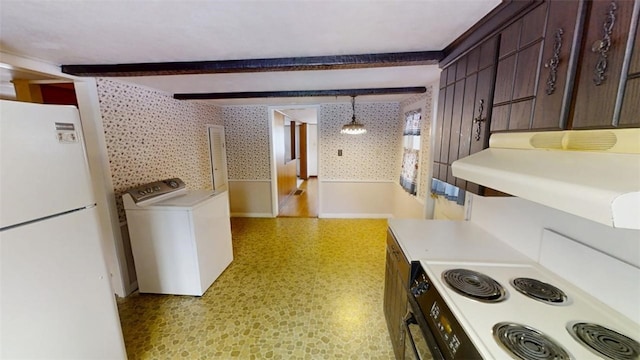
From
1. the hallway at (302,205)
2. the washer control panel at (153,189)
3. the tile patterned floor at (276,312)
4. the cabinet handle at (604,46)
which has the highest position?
the cabinet handle at (604,46)

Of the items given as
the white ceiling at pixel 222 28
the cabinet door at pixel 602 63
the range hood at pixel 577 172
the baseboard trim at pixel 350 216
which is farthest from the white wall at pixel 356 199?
the cabinet door at pixel 602 63

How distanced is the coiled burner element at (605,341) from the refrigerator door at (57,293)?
2235mm

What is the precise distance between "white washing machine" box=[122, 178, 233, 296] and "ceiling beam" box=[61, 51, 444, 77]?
1.10m

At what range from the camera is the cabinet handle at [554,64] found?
882mm

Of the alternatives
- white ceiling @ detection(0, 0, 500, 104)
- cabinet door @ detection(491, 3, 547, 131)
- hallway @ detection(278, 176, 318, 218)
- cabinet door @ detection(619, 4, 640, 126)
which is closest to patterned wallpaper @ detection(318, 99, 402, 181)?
hallway @ detection(278, 176, 318, 218)

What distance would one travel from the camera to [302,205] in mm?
5633

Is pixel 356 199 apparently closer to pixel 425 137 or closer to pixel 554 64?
pixel 425 137

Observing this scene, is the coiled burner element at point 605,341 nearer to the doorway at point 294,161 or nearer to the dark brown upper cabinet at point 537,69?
the dark brown upper cabinet at point 537,69

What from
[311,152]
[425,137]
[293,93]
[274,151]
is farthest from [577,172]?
[311,152]

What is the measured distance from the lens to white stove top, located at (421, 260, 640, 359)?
83cm

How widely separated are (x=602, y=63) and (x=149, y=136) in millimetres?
3542

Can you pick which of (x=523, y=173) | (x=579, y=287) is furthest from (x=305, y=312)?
(x=523, y=173)

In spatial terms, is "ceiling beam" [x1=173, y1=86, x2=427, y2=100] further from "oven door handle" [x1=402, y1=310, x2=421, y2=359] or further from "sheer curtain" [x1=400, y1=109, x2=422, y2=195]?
"oven door handle" [x1=402, y1=310, x2=421, y2=359]

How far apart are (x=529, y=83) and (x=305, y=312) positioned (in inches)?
90.0
